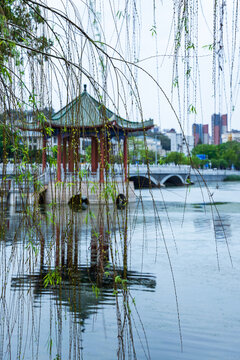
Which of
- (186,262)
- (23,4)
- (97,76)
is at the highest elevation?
(23,4)

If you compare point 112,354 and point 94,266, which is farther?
point 94,266

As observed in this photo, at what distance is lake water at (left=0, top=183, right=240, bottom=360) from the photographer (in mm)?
1869

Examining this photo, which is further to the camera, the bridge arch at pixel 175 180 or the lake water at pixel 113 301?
the bridge arch at pixel 175 180

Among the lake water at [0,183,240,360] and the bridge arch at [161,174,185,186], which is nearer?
the lake water at [0,183,240,360]

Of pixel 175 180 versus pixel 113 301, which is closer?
pixel 113 301

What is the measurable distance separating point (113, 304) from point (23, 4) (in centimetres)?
314

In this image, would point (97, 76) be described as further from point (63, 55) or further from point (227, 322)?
point (227, 322)

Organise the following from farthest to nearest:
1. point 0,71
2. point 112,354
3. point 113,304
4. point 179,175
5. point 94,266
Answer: point 179,175
point 94,266
point 113,304
point 112,354
point 0,71

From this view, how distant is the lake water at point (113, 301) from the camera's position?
1869mm

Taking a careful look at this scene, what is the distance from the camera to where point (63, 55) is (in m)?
1.68

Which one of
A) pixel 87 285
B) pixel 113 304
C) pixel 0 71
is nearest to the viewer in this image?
pixel 0 71

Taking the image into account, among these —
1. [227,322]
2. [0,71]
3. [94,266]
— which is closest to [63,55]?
[0,71]

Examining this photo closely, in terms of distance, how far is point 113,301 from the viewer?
4.40 m

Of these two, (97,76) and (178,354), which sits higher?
(97,76)
